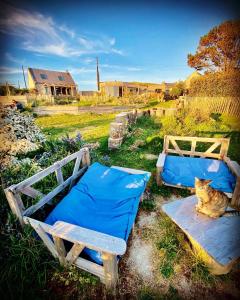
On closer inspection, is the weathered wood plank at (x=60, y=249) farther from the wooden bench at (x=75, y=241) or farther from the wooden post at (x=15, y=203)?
the wooden post at (x=15, y=203)

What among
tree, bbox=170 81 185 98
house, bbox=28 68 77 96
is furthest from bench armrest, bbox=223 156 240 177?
house, bbox=28 68 77 96

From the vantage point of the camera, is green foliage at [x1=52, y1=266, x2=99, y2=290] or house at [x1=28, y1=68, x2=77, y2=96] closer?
green foliage at [x1=52, y1=266, x2=99, y2=290]

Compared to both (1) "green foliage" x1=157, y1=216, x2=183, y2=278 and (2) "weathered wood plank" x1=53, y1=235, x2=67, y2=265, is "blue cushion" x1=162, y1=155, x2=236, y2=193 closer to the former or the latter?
(1) "green foliage" x1=157, y1=216, x2=183, y2=278

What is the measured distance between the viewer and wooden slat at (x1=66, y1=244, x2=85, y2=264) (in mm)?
1685

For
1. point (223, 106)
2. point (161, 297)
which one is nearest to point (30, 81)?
point (223, 106)

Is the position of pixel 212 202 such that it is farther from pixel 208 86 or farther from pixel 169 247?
pixel 208 86

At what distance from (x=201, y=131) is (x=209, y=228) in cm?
598

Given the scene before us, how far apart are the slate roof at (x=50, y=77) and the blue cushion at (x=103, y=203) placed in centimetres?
2643

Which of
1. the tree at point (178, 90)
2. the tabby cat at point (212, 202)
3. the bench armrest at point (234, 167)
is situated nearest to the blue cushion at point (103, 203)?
the tabby cat at point (212, 202)

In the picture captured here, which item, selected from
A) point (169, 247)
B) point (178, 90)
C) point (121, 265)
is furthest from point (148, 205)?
point (178, 90)

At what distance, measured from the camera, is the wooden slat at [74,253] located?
168cm

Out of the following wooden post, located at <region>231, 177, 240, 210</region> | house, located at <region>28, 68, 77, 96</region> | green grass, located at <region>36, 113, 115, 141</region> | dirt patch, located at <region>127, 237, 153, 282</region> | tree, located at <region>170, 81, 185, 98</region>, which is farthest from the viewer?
house, located at <region>28, 68, 77, 96</region>

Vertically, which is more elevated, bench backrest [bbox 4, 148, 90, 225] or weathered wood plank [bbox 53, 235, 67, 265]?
bench backrest [bbox 4, 148, 90, 225]

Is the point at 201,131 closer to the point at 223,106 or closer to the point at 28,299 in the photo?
the point at 223,106
